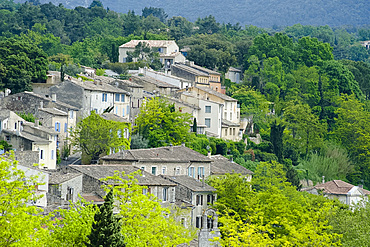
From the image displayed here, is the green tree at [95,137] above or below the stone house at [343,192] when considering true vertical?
above

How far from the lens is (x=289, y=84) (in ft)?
418

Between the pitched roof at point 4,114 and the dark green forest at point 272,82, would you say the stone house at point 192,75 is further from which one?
the pitched roof at point 4,114

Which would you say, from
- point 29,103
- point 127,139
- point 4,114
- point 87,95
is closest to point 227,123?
point 87,95

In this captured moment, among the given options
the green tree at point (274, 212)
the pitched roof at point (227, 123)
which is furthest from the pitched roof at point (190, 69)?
the green tree at point (274, 212)

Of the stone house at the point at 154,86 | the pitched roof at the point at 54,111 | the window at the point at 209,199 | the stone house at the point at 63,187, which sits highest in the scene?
the stone house at the point at 154,86

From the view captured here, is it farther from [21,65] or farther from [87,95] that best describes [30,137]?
[21,65]

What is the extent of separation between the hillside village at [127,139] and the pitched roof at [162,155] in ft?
0.33

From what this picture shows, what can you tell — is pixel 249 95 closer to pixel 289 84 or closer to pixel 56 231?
pixel 289 84

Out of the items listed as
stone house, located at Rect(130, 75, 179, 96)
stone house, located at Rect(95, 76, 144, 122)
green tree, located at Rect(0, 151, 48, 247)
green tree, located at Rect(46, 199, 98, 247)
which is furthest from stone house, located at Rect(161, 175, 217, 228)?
green tree, located at Rect(0, 151, 48, 247)

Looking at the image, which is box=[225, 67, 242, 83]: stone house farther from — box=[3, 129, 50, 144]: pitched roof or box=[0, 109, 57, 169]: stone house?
box=[3, 129, 50, 144]: pitched roof

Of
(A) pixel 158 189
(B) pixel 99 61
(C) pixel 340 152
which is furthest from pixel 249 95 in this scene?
(A) pixel 158 189

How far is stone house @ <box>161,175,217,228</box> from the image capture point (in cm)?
6550

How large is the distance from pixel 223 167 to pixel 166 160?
413 inches

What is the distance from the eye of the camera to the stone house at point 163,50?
12062 centimetres
